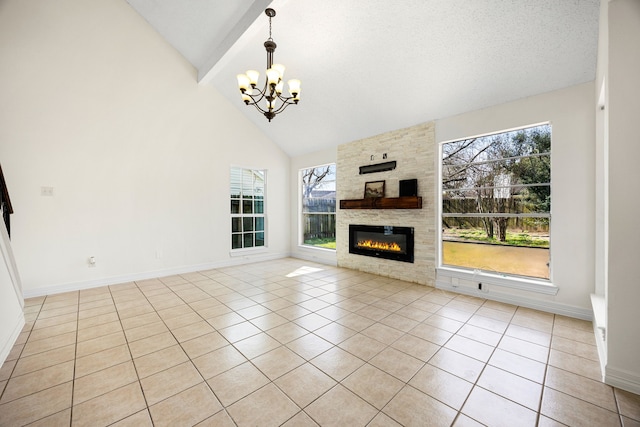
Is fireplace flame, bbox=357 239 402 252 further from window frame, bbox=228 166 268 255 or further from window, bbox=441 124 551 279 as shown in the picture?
window frame, bbox=228 166 268 255

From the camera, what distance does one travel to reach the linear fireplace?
458cm

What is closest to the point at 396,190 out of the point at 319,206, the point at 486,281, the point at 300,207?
the point at 486,281

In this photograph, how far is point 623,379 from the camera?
1.84 meters

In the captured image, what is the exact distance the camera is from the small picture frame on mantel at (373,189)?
195 inches

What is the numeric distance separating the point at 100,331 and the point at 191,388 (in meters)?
1.66

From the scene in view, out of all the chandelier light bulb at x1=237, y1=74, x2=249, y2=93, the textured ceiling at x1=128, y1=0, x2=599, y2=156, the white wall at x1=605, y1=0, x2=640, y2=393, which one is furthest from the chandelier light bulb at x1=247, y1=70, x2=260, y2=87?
the white wall at x1=605, y1=0, x2=640, y2=393

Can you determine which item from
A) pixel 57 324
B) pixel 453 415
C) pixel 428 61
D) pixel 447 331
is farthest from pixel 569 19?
pixel 57 324

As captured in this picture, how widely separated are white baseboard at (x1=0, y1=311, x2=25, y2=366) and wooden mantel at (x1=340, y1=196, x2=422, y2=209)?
4.73 meters

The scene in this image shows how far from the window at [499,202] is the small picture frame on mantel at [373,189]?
112 centimetres

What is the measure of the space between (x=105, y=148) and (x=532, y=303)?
6.72 meters

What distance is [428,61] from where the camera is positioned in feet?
11.0

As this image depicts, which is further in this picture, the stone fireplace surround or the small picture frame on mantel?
the small picture frame on mantel

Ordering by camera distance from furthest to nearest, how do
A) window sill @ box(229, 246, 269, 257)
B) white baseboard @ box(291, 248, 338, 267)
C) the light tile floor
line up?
white baseboard @ box(291, 248, 338, 267) → window sill @ box(229, 246, 269, 257) → the light tile floor

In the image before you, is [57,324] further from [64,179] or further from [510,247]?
[510,247]
